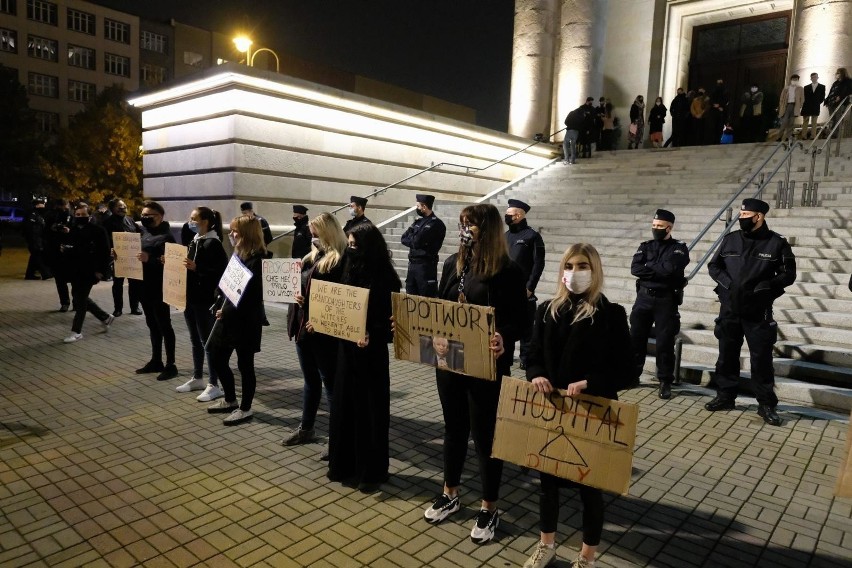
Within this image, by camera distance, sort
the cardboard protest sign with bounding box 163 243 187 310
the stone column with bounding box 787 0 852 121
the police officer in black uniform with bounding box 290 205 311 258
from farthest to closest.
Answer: the stone column with bounding box 787 0 852 121 → the police officer in black uniform with bounding box 290 205 311 258 → the cardboard protest sign with bounding box 163 243 187 310

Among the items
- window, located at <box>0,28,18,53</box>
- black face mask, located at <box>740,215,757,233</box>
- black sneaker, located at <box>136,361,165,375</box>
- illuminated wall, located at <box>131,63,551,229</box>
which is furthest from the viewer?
window, located at <box>0,28,18,53</box>

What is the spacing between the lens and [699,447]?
17.2 feet

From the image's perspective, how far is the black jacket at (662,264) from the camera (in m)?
6.51

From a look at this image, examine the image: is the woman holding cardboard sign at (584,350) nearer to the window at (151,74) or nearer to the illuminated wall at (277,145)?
the illuminated wall at (277,145)

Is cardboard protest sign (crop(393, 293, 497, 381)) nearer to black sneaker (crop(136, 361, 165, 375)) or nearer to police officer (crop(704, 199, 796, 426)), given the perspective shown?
police officer (crop(704, 199, 796, 426))

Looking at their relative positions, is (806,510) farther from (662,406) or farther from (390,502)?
(390,502)

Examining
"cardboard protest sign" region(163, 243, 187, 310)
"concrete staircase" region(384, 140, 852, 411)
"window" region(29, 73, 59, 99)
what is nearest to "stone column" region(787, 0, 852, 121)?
"concrete staircase" region(384, 140, 852, 411)

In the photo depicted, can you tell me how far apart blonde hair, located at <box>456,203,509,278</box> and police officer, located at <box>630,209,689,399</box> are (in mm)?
3641

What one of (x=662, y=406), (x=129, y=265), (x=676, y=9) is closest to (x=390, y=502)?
(x=662, y=406)

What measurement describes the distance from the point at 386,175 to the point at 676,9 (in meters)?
14.8

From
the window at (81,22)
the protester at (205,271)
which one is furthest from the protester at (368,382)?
the window at (81,22)

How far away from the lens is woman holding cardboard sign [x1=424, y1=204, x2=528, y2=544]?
3.59 meters

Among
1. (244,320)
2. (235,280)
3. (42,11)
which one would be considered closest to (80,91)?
(42,11)

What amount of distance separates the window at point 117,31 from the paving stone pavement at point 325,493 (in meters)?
64.9
